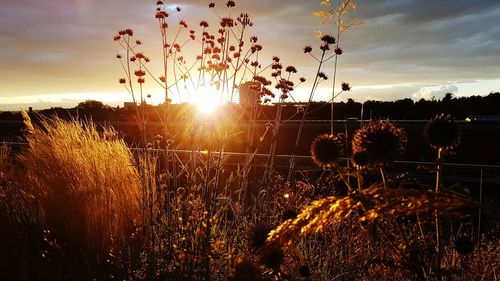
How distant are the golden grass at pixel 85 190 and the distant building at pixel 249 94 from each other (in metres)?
1.17

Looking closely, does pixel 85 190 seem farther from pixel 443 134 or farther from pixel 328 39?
pixel 443 134

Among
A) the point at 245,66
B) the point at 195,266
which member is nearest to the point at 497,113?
the point at 245,66

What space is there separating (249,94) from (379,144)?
9.48 ft

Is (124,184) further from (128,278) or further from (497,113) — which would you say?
(497,113)

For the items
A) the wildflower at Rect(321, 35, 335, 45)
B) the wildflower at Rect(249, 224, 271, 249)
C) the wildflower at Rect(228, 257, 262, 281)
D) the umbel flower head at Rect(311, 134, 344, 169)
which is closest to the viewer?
the wildflower at Rect(228, 257, 262, 281)

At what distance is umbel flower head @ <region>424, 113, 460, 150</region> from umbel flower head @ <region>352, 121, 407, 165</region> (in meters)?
0.12

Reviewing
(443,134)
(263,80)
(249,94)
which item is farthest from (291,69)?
(443,134)

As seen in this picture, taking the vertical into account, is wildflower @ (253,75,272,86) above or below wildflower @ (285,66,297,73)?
below

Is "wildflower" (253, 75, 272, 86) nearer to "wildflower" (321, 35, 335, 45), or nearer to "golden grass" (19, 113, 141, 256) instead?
"wildflower" (321, 35, 335, 45)

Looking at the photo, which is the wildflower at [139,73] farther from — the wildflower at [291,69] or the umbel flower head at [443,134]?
the umbel flower head at [443,134]

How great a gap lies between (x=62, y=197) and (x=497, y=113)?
2670 cm

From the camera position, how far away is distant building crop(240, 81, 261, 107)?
16.8 ft

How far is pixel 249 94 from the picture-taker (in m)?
5.28

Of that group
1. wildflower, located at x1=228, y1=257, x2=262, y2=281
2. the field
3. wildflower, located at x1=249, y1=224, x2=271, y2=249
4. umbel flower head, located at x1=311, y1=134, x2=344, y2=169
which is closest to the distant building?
the field
